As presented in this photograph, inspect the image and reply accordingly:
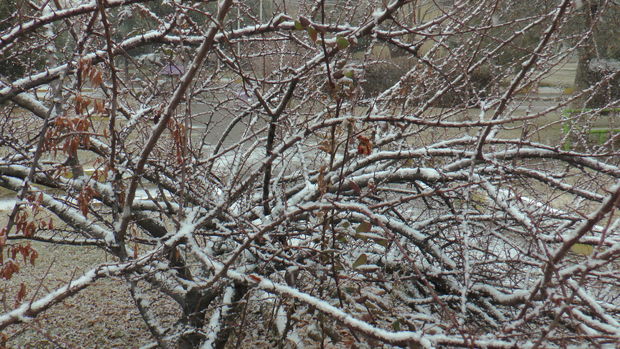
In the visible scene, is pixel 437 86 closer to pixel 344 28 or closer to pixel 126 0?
pixel 344 28

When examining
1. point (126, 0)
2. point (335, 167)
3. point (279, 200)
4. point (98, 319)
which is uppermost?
point (126, 0)

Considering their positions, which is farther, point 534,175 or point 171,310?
point 171,310

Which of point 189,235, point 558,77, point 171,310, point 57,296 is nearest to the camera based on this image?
point 57,296

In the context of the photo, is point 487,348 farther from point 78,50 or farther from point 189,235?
point 78,50

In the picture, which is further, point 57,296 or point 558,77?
point 558,77

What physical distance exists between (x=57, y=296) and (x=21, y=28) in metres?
1.42

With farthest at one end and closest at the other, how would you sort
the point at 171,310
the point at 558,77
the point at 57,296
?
the point at 558,77 → the point at 171,310 → the point at 57,296

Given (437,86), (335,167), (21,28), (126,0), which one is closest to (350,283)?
(335,167)

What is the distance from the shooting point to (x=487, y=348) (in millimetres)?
1669

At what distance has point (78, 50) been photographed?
9.52 ft

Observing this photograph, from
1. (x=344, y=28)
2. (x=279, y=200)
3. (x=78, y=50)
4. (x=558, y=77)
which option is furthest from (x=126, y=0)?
(x=558, y=77)

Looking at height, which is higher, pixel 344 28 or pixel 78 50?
pixel 344 28

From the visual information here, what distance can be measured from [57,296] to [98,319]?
3.04m

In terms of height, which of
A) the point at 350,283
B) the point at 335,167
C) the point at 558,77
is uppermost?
the point at 558,77
